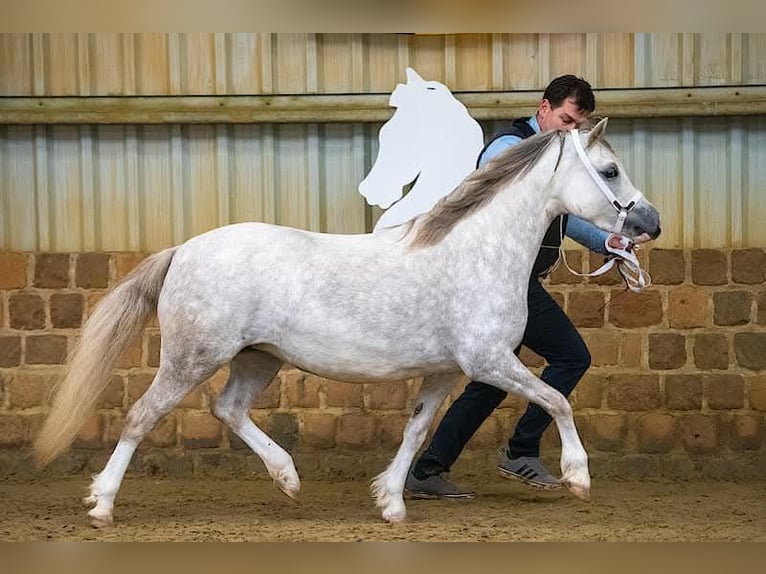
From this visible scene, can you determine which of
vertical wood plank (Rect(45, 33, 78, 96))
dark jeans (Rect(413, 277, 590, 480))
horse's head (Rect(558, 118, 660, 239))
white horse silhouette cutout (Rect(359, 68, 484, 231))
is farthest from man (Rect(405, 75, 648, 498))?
vertical wood plank (Rect(45, 33, 78, 96))

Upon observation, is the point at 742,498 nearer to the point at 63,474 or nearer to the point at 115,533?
the point at 115,533

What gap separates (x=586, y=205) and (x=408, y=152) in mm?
1719

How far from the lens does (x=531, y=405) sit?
5.51 m

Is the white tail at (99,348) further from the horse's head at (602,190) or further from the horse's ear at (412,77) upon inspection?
the horse's ear at (412,77)

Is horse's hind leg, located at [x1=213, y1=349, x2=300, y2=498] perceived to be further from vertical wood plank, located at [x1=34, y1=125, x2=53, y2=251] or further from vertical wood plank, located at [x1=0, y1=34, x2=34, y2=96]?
vertical wood plank, located at [x1=0, y1=34, x2=34, y2=96]

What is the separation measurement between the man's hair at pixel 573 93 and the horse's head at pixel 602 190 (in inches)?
10.3

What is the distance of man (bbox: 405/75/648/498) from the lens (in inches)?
200

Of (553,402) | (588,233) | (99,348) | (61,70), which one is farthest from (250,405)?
(61,70)

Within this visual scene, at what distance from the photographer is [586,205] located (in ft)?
15.8

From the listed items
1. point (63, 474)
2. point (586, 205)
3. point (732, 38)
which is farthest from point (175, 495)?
point (732, 38)

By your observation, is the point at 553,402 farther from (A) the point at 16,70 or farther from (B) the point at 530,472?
(A) the point at 16,70

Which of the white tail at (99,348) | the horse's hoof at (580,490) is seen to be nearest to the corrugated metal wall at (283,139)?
the white tail at (99,348)

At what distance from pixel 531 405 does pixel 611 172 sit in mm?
1279

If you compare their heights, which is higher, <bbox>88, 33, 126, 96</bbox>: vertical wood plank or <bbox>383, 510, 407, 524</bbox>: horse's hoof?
<bbox>88, 33, 126, 96</bbox>: vertical wood plank
